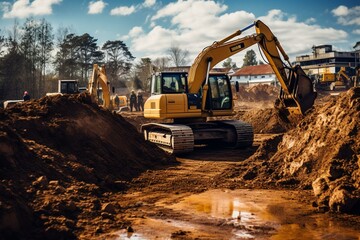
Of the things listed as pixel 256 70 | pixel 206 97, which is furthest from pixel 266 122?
pixel 256 70

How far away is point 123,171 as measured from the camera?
973 centimetres

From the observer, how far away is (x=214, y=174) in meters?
9.73

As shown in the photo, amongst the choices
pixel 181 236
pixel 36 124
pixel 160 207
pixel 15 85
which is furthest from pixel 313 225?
pixel 15 85

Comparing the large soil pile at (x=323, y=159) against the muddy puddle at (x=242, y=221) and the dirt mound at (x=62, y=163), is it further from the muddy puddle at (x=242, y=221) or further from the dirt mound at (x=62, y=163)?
the dirt mound at (x=62, y=163)

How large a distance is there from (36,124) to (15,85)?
34.2 m

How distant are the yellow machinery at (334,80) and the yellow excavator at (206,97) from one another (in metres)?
33.9

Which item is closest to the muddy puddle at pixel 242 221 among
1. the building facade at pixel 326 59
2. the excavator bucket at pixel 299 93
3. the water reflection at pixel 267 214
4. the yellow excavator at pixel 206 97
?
the water reflection at pixel 267 214

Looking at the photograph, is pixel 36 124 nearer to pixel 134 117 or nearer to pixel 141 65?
pixel 134 117

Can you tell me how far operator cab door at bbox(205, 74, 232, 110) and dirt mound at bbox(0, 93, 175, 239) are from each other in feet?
9.35

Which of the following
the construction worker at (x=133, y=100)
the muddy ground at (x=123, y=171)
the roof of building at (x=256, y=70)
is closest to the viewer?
the muddy ground at (x=123, y=171)

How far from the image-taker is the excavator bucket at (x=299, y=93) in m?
12.0

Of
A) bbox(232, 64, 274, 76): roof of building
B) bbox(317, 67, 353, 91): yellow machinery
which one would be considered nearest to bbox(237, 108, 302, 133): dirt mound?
bbox(317, 67, 353, 91): yellow machinery

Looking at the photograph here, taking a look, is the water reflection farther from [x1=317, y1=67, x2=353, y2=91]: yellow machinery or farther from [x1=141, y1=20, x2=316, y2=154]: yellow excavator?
[x1=317, y1=67, x2=353, y2=91]: yellow machinery

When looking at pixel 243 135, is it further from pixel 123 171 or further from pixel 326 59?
pixel 326 59
